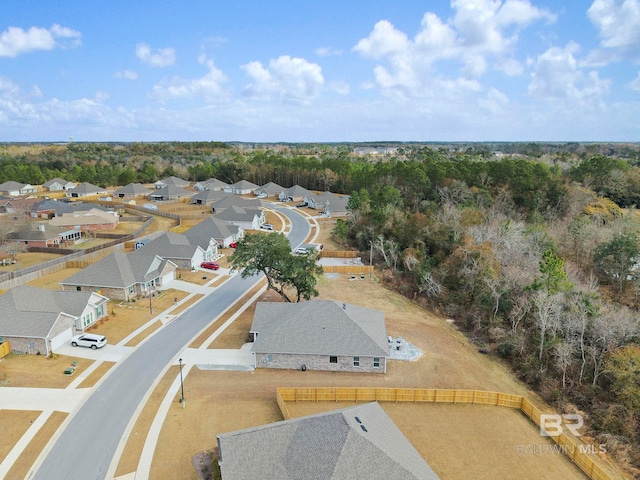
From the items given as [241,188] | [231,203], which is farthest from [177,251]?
[241,188]

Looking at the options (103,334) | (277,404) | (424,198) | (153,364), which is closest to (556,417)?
(277,404)

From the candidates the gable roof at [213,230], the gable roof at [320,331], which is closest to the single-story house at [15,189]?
the gable roof at [213,230]

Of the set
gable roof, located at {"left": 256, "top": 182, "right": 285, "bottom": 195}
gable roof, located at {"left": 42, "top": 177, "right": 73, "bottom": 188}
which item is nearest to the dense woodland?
Answer: gable roof, located at {"left": 256, "top": 182, "right": 285, "bottom": 195}

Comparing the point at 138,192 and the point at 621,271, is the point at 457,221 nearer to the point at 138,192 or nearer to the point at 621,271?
the point at 621,271

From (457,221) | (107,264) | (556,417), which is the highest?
(457,221)

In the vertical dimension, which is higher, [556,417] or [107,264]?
[107,264]

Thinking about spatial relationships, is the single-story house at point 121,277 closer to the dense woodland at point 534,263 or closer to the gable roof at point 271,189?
the dense woodland at point 534,263

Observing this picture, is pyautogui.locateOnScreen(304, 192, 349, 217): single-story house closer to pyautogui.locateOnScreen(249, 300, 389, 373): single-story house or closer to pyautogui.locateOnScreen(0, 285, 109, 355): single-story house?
pyautogui.locateOnScreen(249, 300, 389, 373): single-story house
